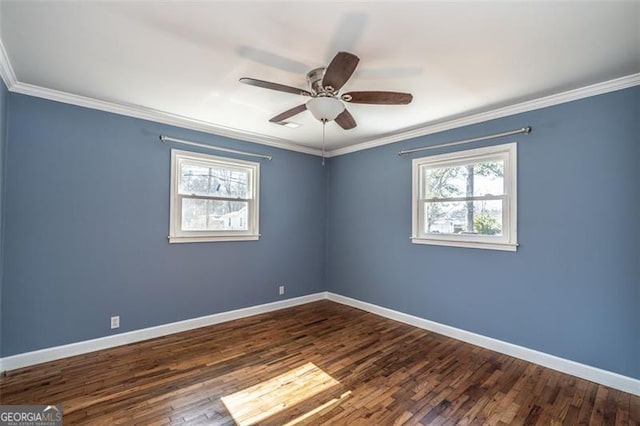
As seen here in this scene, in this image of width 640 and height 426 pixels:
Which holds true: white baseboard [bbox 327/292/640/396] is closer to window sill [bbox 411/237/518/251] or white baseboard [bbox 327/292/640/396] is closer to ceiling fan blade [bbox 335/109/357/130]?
window sill [bbox 411/237/518/251]

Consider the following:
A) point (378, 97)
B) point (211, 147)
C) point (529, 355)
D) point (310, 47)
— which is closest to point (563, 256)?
point (529, 355)

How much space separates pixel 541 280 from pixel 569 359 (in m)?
0.71

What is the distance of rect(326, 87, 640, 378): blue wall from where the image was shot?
2441 millimetres

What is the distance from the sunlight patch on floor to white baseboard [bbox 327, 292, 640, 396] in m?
1.70

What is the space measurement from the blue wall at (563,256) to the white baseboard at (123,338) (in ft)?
7.43

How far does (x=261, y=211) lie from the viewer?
171 inches

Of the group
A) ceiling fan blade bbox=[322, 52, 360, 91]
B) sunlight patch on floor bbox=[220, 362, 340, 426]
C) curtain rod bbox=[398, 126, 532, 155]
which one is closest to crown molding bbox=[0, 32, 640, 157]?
curtain rod bbox=[398, 126, 532, 155]

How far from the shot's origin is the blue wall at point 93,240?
8.80 ft

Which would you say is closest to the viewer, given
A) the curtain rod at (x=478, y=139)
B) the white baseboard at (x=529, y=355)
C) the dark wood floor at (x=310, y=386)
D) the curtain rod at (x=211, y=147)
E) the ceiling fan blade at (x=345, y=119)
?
the dark wood floor at (x=310, y=386)

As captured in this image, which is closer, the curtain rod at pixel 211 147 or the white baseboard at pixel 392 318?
the white baseboard at pixel 392 318

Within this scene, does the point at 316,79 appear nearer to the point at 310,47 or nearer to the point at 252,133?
the point at 310,47

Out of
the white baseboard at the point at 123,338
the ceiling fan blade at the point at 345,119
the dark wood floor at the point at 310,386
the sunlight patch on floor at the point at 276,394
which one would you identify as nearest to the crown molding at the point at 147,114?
the ceiling fan blade at the point at 345,119

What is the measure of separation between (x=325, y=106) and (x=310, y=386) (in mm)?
2259

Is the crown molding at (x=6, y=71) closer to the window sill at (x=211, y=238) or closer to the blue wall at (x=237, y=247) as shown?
the blue wall at (x=237, y=247)
